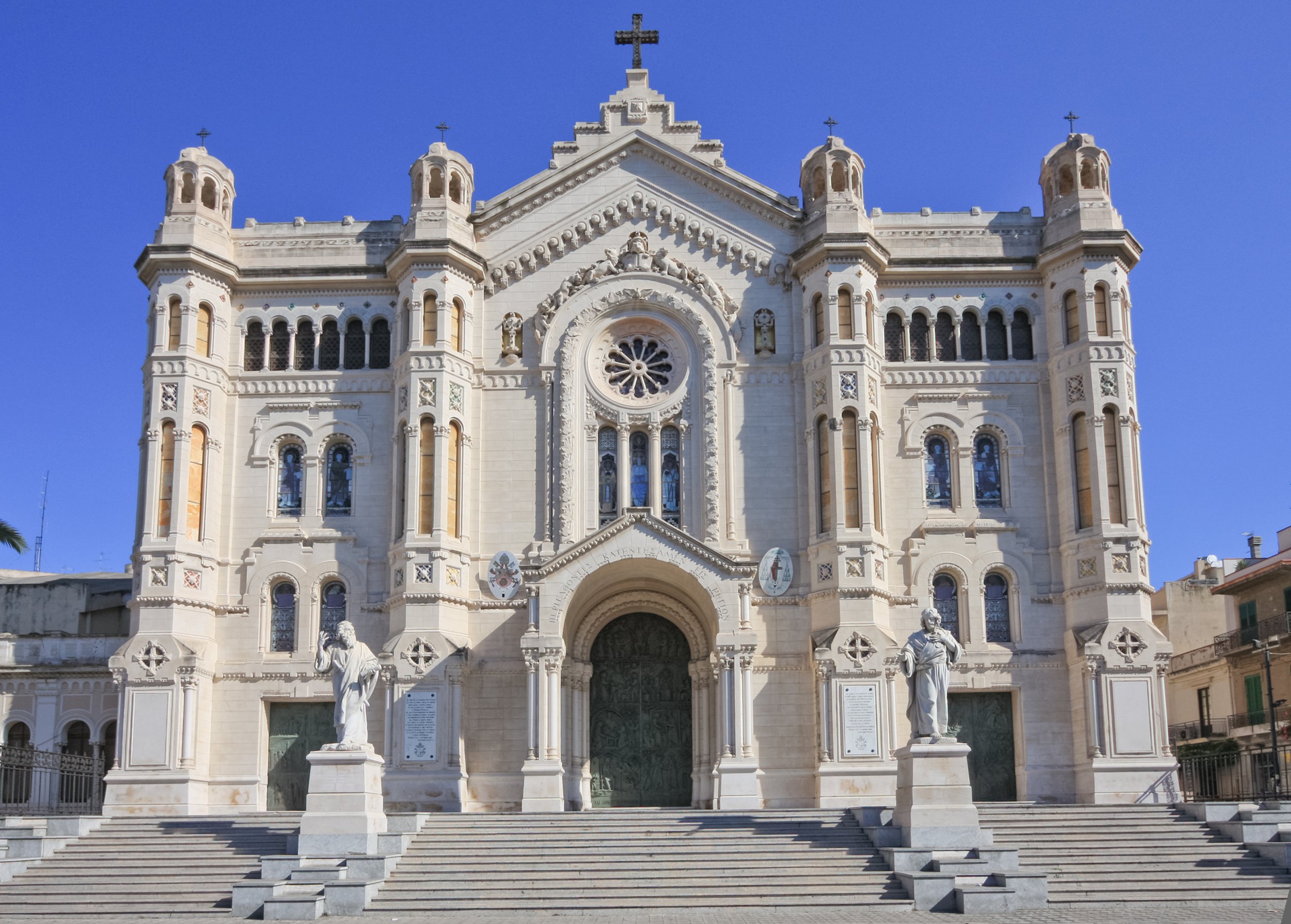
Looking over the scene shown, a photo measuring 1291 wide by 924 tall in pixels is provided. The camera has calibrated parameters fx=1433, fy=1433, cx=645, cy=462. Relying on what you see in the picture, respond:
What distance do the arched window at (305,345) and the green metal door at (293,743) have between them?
30.4 feet

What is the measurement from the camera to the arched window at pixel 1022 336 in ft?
129

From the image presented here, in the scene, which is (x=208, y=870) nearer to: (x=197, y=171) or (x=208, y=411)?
(x=208, y=411)

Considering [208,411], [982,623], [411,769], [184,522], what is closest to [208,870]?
[411,769]

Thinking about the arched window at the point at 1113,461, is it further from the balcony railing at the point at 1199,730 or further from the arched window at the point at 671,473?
the balcony railing at the point at 1199,730

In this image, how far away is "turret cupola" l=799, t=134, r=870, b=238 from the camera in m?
38.6

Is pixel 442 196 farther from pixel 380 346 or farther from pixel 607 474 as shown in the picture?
pixel 607 474

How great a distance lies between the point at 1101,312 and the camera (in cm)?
3822

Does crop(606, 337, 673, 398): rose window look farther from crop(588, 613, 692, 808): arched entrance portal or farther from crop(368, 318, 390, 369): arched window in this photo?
crop(588, 613, 692, 808): arched entrance portal

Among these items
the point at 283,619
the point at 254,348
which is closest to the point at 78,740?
the point at 283,619

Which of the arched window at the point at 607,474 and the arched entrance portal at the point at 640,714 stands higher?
the arched window at the point at 607,474

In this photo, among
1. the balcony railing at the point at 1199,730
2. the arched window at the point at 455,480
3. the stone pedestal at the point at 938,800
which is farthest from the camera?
the balcony railing at the point at 1199,730

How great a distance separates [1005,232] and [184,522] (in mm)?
23489

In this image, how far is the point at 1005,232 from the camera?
39.9 m

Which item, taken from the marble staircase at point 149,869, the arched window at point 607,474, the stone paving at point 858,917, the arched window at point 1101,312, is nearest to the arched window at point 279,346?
the arched window at point 607,474
